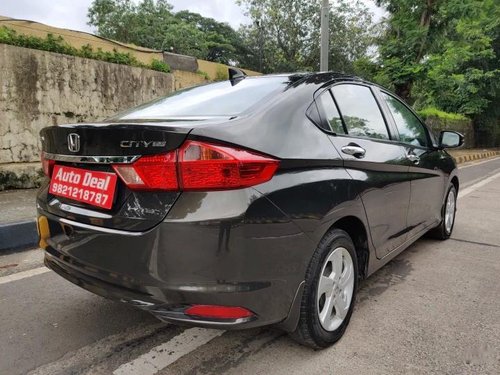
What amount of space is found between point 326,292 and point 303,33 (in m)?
27.6

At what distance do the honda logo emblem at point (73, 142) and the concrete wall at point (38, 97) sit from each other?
15.0ft

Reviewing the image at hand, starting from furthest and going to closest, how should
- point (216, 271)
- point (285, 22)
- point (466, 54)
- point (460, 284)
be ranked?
point (285, 22) < point (466, 54) < point (460, 284) < point (216, 271)

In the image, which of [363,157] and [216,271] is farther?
[363,157]

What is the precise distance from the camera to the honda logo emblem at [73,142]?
2.13 meters

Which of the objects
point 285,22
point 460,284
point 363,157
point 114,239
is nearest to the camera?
point 114,239

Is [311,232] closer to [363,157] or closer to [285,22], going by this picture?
[363,157]

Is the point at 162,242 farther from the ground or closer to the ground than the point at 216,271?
farther from the ground

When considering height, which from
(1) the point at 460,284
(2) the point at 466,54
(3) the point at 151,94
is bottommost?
(1) the point at 460,284

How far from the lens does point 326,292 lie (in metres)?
2.37

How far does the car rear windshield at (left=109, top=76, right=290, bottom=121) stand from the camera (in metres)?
2.33

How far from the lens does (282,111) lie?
217 centimetres

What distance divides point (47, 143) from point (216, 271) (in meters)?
1.31

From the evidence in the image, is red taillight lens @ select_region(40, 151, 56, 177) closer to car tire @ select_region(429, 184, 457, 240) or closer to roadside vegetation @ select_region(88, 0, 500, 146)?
car tire @ select_region(429, 184, 457, 240)

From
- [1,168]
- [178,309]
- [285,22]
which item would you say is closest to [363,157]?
[178,309]
